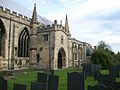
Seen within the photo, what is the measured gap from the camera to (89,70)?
21938 millimetres

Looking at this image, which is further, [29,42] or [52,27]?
[52,27]

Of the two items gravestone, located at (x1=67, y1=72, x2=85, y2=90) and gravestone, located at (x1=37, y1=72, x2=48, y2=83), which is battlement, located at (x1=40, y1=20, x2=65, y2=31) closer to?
gravestone, located at (x1=37, y1=72, x2=48, y2=83)

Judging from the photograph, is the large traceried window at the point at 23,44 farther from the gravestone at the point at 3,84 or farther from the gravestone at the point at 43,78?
the gravestone at the point at 3,84

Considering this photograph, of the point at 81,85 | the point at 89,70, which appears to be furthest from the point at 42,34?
the point at 81,85

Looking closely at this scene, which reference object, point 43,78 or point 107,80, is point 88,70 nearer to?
point 107,80

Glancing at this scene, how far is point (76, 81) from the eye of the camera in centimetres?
1256

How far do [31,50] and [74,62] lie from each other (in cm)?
2205

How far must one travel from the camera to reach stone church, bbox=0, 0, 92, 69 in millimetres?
33431

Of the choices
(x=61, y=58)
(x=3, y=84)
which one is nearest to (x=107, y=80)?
(x=3, y=84)

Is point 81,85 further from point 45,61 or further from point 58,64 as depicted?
point 58,64

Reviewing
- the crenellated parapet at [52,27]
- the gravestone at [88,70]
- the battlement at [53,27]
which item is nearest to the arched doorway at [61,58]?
the crenellated parapet at [52,27]

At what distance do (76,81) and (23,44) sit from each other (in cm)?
2608

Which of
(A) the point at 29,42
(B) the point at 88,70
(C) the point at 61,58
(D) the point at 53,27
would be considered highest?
(D) the point at 53,27

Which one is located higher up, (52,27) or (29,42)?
(52,27)
